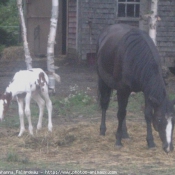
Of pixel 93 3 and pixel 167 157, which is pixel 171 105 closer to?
pixel 167 157

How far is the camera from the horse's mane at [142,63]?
763cm

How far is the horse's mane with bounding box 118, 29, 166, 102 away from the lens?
25.0ft

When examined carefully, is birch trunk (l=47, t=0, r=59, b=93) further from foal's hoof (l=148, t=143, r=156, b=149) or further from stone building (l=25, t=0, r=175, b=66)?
stone building (l=25, t=0, r=175, b=66)

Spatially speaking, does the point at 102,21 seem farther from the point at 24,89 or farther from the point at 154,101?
the point at 154,101

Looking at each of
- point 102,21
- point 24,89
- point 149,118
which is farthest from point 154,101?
point 102,21

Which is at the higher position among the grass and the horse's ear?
the horse's ear

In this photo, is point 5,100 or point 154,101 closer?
point 154,101

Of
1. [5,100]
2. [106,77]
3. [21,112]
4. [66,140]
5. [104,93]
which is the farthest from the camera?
[104,93]

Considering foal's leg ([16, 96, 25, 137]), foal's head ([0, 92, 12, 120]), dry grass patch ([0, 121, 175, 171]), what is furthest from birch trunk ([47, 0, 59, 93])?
foal's head ([0, 92, 12, 120])

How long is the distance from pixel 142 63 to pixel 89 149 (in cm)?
139

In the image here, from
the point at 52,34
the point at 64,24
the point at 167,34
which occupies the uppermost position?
the point at 52,34

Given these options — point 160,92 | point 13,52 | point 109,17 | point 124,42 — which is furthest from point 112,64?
point 13,52

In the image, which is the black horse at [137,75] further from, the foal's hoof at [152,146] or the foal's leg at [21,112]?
the foal's leg at [21,112]

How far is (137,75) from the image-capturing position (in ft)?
25.9
